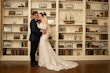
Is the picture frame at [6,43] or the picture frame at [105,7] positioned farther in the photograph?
the picture frame at [105,7]

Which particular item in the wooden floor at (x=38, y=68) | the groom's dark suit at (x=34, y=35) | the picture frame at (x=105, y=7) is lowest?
the wooden floor at (x=38, y=68)

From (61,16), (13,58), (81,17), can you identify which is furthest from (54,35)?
(13,58)

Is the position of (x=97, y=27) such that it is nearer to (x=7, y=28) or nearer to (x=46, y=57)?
(x=46, y=57)

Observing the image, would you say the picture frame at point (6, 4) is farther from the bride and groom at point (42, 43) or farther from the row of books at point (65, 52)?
the row of books at point (65, 52)

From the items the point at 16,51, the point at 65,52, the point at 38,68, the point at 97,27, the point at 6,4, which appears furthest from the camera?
the point at 97,27

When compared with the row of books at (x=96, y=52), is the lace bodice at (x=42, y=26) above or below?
above

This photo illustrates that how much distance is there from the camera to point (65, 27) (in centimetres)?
684

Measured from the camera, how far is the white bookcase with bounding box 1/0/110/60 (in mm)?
6613

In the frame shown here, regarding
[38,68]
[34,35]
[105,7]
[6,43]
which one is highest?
[105,7]

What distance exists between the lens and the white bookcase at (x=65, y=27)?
661cm

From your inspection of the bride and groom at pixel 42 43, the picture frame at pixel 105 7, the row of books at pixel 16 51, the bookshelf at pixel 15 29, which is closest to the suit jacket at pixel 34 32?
the bride and groom at pixel 42 43

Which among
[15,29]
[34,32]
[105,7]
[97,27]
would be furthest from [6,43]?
[105,7]

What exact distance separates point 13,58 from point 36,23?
1.59 meters

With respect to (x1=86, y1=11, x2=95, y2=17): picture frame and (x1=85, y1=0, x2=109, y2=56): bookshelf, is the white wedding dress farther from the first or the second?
(x1=86, y1=11, x2=95, y2=17): picture frame
